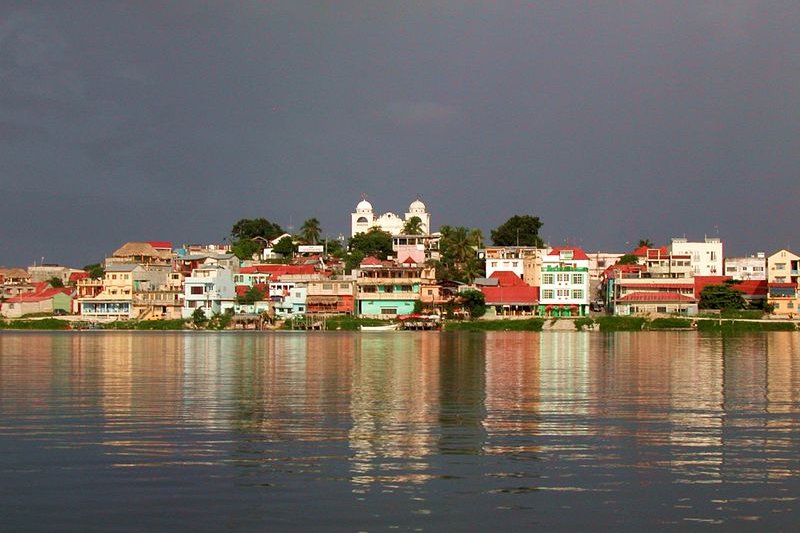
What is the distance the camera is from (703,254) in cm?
10712

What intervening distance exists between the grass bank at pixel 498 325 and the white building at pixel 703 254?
25585mm

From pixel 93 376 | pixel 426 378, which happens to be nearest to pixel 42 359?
pixel 93 376

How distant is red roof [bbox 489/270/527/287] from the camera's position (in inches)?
3736

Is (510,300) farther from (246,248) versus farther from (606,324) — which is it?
(246,248)

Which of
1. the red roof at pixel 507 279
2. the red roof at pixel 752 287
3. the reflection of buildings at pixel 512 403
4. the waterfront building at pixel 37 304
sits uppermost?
the red roof at pixel 507 279

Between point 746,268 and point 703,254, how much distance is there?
15.3ft

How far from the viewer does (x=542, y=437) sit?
1923cm

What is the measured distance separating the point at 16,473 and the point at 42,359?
32.0 metres

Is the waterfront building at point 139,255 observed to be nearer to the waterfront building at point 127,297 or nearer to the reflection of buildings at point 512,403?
the waterfront building at point 127,297

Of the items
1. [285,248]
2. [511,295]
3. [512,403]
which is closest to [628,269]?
[511,295]

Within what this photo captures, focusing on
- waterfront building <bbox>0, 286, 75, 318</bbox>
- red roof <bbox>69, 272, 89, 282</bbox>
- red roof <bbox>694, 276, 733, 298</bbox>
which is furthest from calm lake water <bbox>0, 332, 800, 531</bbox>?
red roof <bbox>69, 272, 89, 282</bbox>

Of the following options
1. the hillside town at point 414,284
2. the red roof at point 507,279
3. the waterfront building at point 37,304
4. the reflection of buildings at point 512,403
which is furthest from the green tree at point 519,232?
the reflection of buildings at point 512,403

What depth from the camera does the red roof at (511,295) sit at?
91.2 metres

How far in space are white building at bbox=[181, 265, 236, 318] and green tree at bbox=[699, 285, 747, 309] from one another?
43754mm
